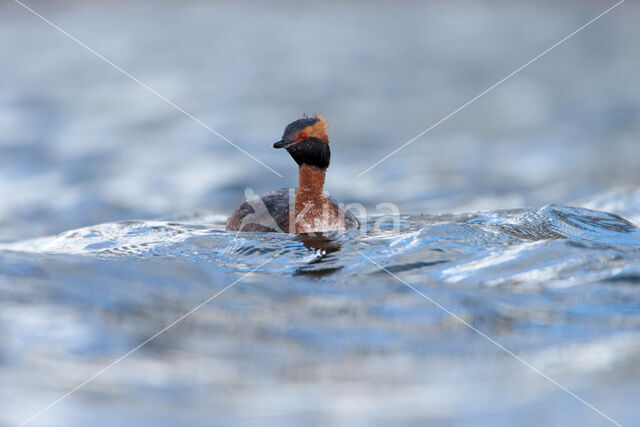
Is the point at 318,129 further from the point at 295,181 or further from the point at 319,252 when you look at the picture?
the point at 295,181

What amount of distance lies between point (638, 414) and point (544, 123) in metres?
11.1

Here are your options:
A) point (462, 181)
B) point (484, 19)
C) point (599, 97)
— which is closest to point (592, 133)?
point (599, 97)

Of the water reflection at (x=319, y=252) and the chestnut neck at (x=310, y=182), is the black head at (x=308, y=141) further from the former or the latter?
the water reflection at (x=319, y=252)

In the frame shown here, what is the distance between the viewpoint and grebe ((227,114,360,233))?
8031 millimetres

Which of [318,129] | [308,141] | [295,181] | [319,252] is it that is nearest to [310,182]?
[308,141]

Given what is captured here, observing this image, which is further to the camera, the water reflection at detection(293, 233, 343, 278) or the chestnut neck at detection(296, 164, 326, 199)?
the chestnut neck at detection(296, 164, 326, 199)

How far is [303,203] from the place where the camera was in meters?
8.25

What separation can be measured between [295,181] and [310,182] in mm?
3836

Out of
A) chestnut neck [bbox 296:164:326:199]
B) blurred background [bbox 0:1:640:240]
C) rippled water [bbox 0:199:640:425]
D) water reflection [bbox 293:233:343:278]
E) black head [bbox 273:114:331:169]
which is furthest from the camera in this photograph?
blurred background [bbox 0:1:640:240]

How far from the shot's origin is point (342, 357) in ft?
16.8

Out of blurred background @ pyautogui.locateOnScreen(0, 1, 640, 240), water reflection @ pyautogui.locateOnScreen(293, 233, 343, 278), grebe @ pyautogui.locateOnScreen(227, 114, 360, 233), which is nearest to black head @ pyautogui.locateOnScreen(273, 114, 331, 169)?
grebe @ pyautogui.locateOnScreen(227, 114, 360, 233)

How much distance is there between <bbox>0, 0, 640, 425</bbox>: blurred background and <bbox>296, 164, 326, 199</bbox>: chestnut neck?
110cm

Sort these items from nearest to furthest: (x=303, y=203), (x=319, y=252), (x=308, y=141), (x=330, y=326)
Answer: (x=330, y=326), (x=319, y=252), (x=308, y=141), (x=303, y=203)

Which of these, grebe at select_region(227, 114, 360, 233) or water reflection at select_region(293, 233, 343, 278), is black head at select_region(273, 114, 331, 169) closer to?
grebe at select_region(227, 114, 360, 233)
